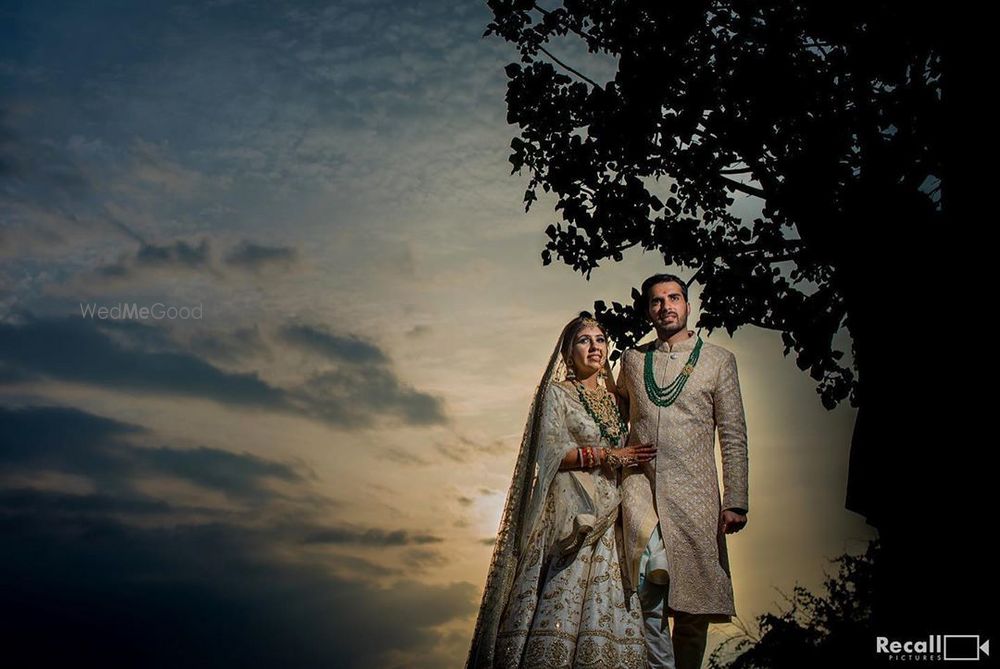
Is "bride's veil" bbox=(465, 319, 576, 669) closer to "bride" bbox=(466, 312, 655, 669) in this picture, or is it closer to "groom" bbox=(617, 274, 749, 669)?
"bride" bbox=(466, 312, 655, 669)

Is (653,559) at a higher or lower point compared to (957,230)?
lower

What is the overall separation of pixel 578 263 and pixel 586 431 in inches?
117

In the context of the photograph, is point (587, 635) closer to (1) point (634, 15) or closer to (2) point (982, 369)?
(2) point (982, 369)

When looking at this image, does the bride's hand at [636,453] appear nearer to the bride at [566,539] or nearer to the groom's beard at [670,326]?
the bride at [566,539]

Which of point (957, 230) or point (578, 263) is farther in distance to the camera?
point (578, 263)

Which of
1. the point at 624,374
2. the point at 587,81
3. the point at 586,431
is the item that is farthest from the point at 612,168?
the point at 586,431

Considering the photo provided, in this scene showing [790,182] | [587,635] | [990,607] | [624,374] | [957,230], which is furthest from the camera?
[790,182]

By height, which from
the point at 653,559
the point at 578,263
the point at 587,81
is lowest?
the point at 653,559

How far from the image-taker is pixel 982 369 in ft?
10.3

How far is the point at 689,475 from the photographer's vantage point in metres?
5.25

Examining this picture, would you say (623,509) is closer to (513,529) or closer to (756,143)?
(513,529)

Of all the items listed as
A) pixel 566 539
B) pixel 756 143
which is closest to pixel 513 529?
pixel 566 539

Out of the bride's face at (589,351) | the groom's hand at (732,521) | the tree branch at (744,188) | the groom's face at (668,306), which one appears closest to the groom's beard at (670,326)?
the groom's face at (668,306)

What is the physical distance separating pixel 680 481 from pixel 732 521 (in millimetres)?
378
